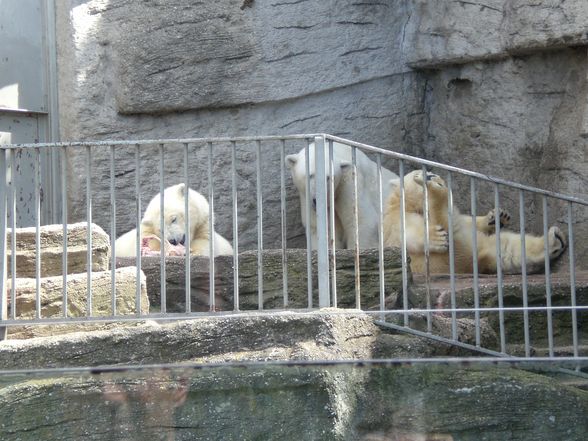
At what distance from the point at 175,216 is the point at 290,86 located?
185 centimetres

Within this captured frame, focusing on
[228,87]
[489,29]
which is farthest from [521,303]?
[228,87]

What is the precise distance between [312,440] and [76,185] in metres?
6.22

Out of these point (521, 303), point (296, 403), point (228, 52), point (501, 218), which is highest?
point (228, 52)

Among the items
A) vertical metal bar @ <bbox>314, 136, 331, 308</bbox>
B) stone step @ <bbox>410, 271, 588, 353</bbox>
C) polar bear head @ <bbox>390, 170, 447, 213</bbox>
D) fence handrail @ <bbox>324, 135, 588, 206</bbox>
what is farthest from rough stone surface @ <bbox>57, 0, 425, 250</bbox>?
vertical metal bar @ <bbox>314, 136, 331, 308</bbox>

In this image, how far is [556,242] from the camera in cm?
940

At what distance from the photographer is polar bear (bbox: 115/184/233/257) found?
30.8 ft

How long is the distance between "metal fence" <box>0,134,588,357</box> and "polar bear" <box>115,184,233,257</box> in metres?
0.83

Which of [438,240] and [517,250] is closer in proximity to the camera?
[438,240]

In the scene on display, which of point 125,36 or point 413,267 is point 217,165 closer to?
point 125,36

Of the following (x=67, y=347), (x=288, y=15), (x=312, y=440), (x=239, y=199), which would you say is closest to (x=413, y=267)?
(x=239, y=199)

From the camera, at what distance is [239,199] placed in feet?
35.4

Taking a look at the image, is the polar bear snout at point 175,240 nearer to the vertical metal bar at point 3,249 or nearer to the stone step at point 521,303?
the stone step at point 521,303

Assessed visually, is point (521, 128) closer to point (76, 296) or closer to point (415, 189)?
point (415, 189)

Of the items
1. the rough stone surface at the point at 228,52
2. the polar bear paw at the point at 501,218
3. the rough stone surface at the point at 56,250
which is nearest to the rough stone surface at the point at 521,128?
the polar bear paw at the point at 501,218
